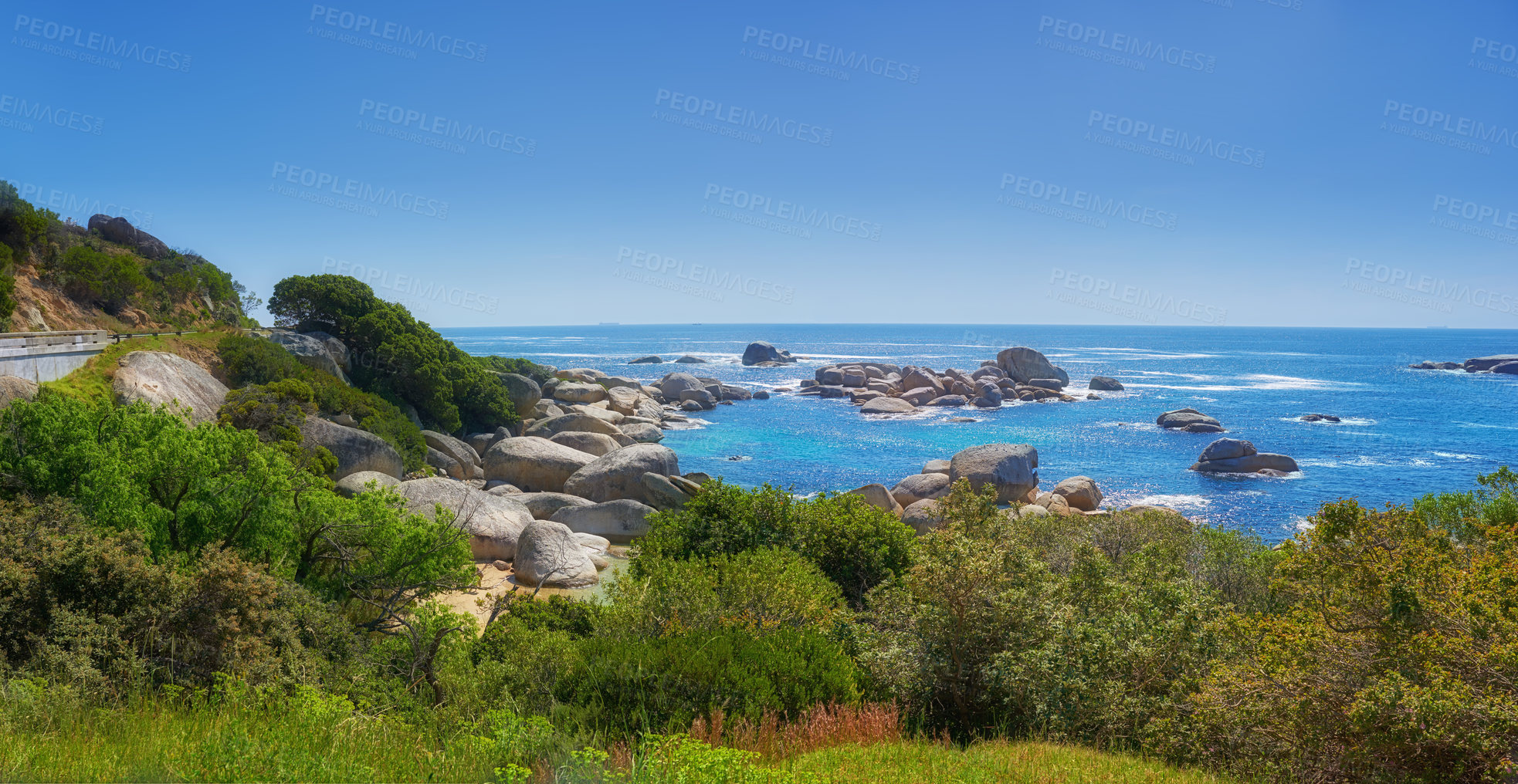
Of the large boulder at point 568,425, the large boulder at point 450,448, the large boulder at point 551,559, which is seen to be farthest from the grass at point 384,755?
the large boulder at point 568,425

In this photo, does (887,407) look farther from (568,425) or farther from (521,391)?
(521,391)

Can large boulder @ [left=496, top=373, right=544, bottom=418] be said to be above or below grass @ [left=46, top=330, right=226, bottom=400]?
below

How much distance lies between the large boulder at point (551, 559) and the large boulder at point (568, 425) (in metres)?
25.1

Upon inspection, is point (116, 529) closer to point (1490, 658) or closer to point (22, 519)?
point (22, 519)

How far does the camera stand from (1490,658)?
6695 mm

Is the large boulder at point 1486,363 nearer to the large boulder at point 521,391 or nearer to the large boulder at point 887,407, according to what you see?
the large boulder at point 887,407

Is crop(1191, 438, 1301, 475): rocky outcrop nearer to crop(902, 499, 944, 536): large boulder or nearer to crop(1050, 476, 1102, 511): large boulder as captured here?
crop(1050, 476, 1102, 511): large boulder

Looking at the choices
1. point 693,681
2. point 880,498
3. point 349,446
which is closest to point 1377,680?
point 693,681

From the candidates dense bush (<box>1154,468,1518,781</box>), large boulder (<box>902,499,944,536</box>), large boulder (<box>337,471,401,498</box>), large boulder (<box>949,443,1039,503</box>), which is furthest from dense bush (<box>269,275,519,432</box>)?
dense bush (<box>1154,468,1518,781</box>)

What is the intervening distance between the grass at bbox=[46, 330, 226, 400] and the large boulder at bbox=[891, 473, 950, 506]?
31707 mm

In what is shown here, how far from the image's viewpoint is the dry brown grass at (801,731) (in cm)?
787

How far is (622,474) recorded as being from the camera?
3338cm

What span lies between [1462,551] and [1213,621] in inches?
143

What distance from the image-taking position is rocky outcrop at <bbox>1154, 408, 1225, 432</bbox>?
56.4 metres
